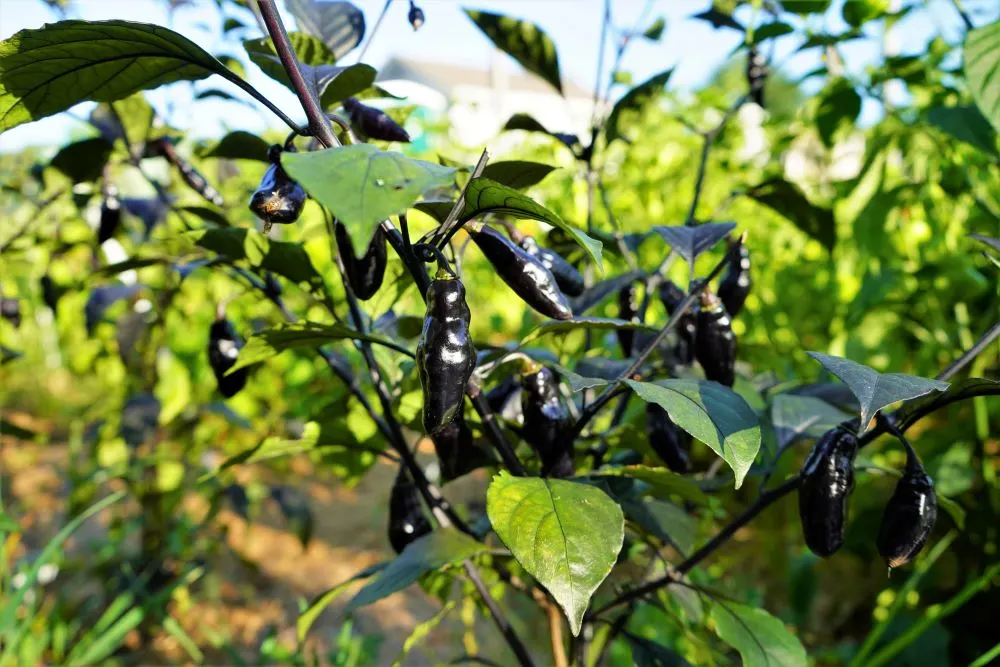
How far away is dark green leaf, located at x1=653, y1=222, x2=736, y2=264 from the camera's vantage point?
755 millimetres

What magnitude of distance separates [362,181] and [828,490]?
0.46 metres

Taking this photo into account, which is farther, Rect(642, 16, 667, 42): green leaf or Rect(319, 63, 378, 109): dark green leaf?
Rect(642, 16, 667, 42): green leaf

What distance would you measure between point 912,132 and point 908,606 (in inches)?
39.6

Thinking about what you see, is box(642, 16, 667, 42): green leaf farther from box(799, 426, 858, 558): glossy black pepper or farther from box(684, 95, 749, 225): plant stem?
box(799, 426, 858, 558): glossy black pepper

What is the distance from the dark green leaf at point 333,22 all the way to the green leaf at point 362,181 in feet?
1.54

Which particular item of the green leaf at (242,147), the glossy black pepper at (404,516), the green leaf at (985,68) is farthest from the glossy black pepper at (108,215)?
the green leaf at (985,68)

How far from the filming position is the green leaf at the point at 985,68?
94cm

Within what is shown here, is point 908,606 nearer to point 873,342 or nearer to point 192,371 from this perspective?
point 873,342

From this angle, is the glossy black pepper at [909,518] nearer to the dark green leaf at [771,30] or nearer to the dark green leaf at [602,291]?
the dark green leaf at [602,291]

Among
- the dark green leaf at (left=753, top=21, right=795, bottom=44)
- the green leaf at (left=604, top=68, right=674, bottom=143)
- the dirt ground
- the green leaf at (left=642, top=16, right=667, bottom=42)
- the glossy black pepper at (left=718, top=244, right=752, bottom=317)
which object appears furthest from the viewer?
the dirt ground

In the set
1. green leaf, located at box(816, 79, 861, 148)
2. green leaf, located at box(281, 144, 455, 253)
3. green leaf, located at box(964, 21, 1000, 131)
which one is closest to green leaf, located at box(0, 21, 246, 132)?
green leaf, located at box(281, 144, 455, 253)

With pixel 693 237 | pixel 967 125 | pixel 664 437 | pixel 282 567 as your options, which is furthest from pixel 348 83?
pixel 282 567

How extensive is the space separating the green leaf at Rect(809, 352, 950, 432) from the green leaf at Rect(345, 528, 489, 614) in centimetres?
35

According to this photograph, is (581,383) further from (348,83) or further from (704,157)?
(704,157)
